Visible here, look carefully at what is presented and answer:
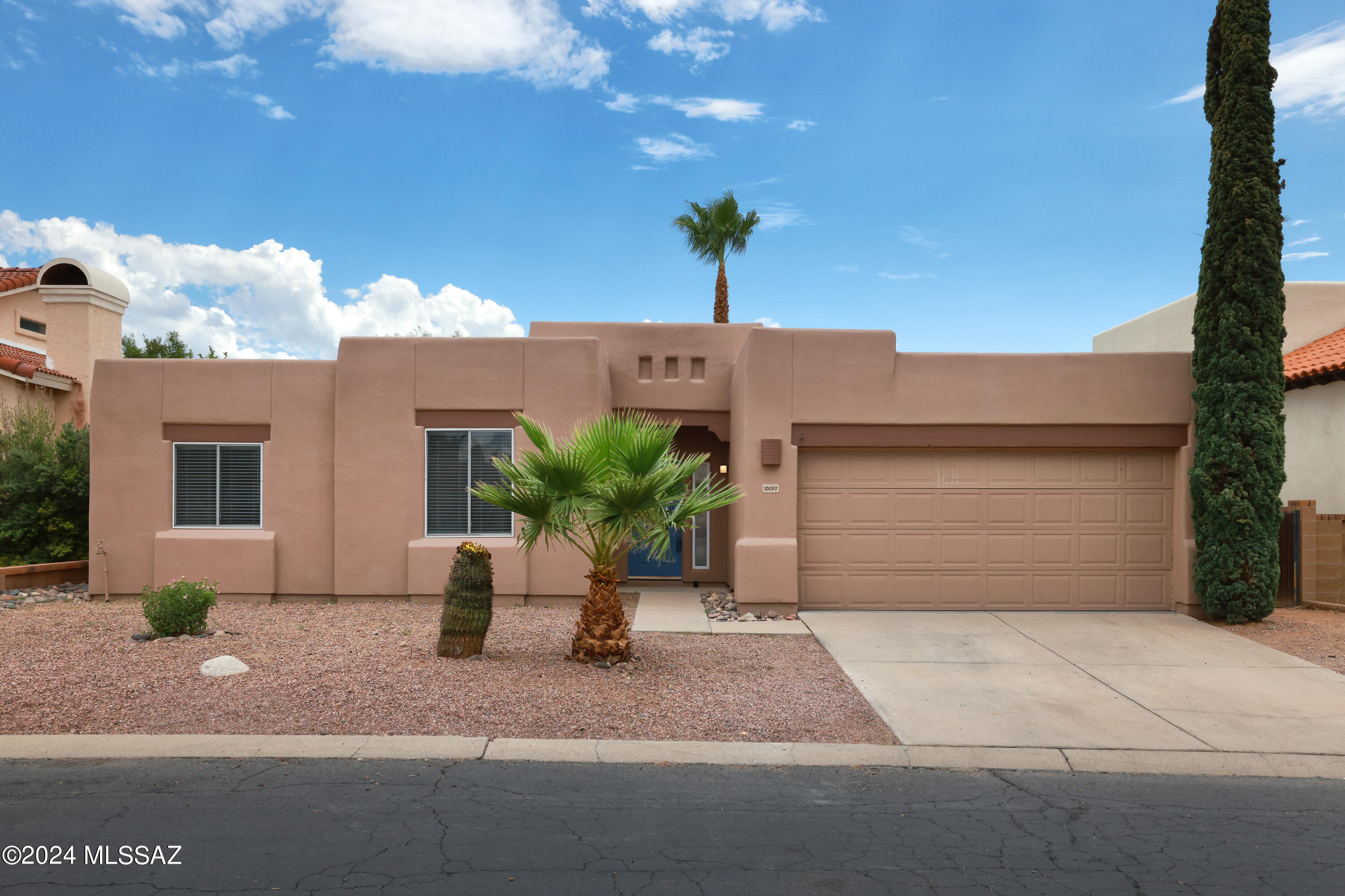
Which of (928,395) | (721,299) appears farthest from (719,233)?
(928,395)

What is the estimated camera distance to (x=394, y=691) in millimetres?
7203

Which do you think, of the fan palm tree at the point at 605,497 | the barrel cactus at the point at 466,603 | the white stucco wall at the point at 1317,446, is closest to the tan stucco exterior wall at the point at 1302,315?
the white stucco wall at the point at 1317,446

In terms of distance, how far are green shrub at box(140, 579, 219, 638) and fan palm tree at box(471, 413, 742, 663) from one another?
4.01 m

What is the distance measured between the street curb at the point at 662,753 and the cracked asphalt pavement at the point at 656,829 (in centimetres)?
14

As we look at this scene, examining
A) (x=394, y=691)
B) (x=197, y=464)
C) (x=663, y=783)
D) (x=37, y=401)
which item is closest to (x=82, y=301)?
(x=37, y=401)

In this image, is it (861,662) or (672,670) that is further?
(861,662)

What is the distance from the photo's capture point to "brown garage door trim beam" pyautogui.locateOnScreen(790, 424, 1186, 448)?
1159 centimetres

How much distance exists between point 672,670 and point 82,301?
790 inches

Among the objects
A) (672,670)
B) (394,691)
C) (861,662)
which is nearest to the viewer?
(394,691)

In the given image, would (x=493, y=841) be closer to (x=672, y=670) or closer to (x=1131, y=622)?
(x=672, y=670)

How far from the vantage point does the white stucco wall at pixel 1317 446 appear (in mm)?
12758

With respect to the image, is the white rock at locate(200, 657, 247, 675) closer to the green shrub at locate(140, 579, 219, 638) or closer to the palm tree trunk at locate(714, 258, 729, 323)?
the green shrub at locate(140, 579, 219, 638)

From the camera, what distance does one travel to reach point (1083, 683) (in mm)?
8055

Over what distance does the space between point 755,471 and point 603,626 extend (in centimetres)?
416
